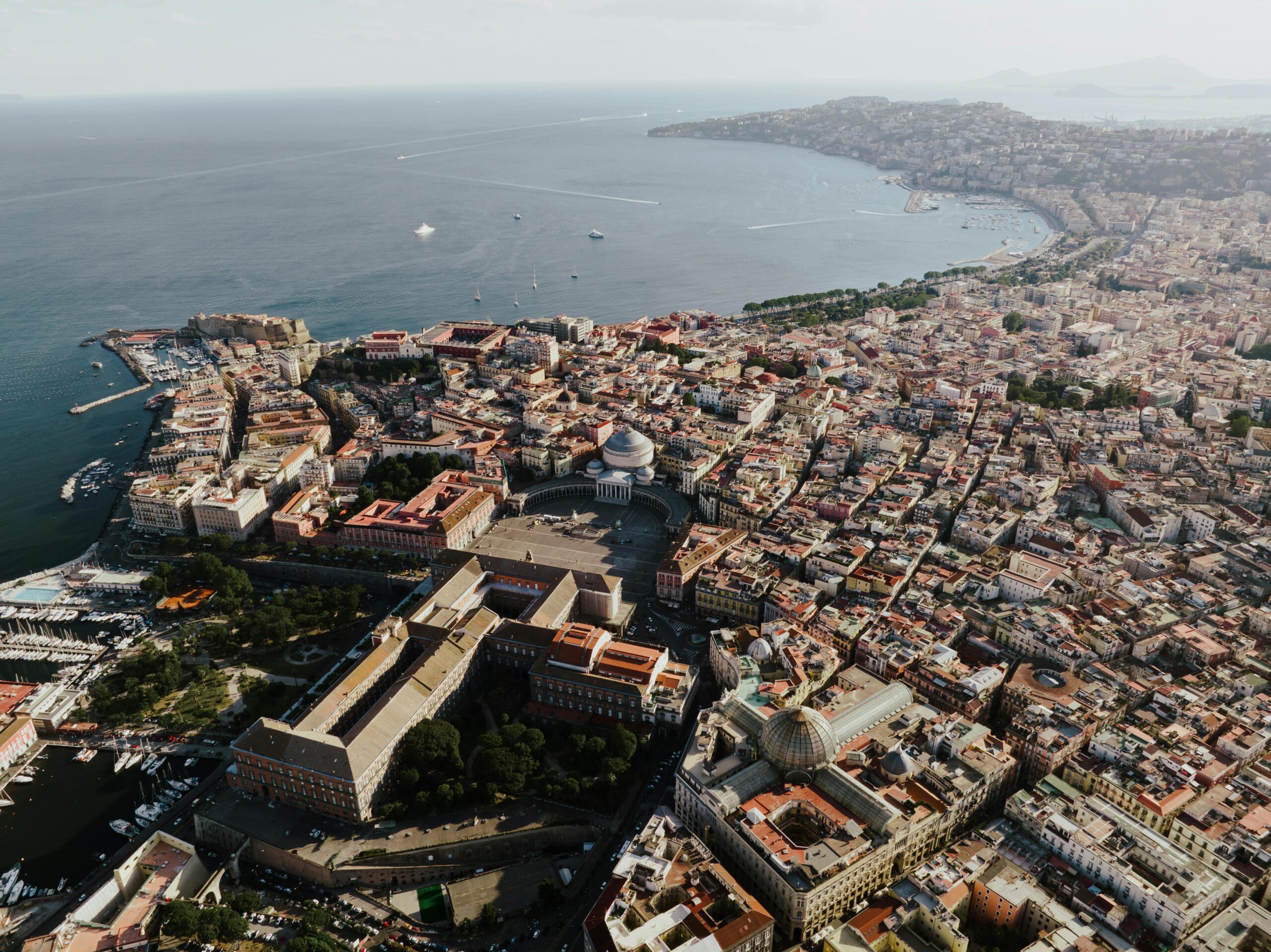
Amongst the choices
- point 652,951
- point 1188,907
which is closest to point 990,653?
point 1188,907

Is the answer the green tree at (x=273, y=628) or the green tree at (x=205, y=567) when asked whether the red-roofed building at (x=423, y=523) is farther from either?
the green tree at (x=273, y=628)

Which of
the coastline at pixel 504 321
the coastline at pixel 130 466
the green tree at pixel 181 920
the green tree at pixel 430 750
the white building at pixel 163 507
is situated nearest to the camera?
the green tree at pixel 181 920

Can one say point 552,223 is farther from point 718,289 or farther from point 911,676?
point 911,676

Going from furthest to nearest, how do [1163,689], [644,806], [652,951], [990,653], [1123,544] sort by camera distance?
1. [1123,544]
2. [990,653]
3. [1163,689]
4. [644,806]
5. [652,951]

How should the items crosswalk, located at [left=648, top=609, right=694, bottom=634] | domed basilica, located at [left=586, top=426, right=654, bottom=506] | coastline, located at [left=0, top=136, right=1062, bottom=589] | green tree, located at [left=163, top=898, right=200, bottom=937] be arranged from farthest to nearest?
domed basilica, located at [left=586, top=426, right=654, bottom=506], coastline, located at [left=0, top=136, right=1062, bottom=589], crosswalk, located at [left=648, top=609, right=694, bottom=634], green tree, located at [left=163, top=898, right=200, bottom=937]

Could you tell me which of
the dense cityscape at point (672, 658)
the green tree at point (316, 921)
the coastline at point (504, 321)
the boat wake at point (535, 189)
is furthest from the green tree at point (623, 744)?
the boat wake at point (535, 189)

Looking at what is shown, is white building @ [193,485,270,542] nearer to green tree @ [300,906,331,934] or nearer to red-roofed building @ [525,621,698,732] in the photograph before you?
red-roofed building @ [525,621,698,732]

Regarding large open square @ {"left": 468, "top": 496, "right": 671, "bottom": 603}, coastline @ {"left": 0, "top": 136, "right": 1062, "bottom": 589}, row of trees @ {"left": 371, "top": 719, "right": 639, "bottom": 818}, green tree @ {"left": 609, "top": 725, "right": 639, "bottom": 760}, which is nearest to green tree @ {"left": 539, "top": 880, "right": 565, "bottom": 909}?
row of trees @ {"left": 371, "top": 719, "right": 639, "bottom": 818}
